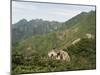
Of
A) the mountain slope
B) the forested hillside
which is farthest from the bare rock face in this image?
the mountain slope

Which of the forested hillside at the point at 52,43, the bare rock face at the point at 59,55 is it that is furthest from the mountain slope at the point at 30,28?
the bare rock face at the point at 59,55

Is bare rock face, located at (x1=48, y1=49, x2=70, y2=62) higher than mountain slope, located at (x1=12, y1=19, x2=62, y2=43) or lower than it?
lower

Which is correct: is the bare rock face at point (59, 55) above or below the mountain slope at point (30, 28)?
below

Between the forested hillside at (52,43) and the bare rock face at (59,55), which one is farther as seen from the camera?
the bare rock face at (59,55)

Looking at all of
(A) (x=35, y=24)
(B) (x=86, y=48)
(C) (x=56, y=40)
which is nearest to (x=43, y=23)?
(A) (x=35, y=24)

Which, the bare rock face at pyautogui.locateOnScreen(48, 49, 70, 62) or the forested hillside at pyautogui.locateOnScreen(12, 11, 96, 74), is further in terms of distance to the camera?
the bare rock face at pyautogui.locateOnScreen(48, 49, 70, 62)

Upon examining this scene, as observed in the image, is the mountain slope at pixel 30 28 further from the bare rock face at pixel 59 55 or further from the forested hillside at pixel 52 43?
the bare rock face at pixel 59 55

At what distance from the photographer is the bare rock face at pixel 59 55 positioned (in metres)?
2.42

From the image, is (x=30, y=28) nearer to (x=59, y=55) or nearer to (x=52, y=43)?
(x=52, y=43)

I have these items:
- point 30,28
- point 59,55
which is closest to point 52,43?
point 59,55

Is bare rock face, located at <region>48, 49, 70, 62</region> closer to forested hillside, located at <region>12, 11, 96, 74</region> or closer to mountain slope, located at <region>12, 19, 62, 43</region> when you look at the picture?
forested hillside, located at <region>12, 11, 96, 74</region>

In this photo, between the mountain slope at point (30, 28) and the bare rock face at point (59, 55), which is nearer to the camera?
the mountain slope at point (30, 28)

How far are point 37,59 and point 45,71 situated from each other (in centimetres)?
17

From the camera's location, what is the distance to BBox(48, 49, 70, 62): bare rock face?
7.95 ft
